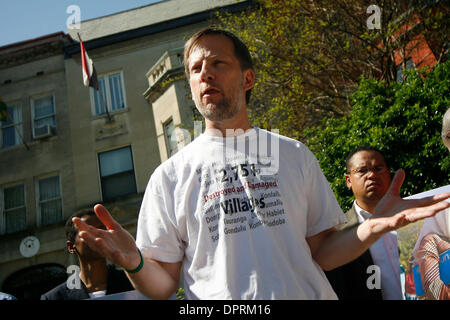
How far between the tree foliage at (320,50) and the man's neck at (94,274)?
6.74m

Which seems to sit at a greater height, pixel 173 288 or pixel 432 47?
pixel 432 47

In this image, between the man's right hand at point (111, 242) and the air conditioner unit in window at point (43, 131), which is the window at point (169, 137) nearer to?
the air conditioner unit in window at point (43, 131)

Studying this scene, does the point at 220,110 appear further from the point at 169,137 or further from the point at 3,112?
the point at 3,112

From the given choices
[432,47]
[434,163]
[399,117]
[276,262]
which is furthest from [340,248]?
[432,47]

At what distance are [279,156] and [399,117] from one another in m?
5.07

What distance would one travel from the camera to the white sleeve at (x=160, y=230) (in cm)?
185

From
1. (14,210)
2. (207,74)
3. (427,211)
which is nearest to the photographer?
(427,211)

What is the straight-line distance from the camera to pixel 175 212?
189 centimetres

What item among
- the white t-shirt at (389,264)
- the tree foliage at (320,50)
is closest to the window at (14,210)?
the tree foliage at (320,50)

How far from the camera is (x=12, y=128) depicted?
17.6 m

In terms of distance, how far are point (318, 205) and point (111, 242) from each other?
857 millimetres

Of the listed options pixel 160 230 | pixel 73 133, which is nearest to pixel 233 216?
pixel 160 230
